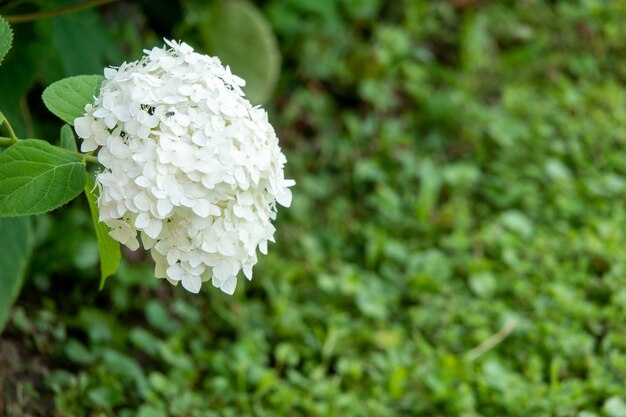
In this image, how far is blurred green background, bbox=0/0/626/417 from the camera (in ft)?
6.98

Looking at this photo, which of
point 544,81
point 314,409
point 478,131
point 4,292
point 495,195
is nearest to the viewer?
point 4,292

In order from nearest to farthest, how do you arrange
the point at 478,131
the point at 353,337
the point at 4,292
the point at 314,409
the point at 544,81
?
the point at 4,292, the point at 314,409, the point at 353,337, the point at 478,131, the point at 544,81

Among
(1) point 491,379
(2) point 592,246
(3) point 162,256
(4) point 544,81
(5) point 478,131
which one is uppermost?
(4) point 544,81

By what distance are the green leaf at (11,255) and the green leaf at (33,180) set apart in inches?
18.8

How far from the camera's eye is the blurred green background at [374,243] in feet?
6.98

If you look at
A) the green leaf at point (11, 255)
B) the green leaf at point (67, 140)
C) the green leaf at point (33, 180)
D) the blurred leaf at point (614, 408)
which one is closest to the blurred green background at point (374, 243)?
the blurred leaf at point (614, 408)

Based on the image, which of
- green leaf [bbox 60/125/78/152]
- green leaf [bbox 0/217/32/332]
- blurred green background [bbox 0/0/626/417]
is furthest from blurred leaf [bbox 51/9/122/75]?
green leaf [bbox 60/125/78/152]

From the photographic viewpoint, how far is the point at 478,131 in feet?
11.1

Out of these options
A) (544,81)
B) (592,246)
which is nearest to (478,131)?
(544,81)

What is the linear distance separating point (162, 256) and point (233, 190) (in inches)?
5.9

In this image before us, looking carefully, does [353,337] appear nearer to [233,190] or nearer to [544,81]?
[233,190]

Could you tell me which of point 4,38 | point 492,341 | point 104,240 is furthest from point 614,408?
point 4,38

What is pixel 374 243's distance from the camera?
277cm

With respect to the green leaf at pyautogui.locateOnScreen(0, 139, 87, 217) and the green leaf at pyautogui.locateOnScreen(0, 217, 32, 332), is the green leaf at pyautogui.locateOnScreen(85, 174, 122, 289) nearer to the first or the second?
the green leaf at pyautogui.locateOnScreen(0, 139, 87, 217)
